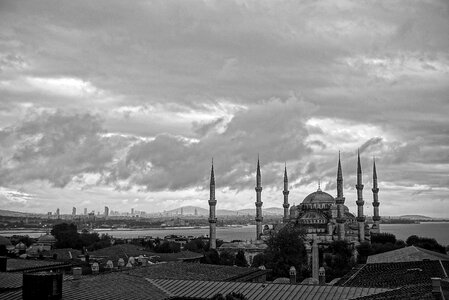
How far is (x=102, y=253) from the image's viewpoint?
197 feet

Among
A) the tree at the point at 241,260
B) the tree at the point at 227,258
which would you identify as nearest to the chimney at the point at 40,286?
the tree at the point at 227,258

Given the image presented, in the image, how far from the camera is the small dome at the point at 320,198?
305 feet

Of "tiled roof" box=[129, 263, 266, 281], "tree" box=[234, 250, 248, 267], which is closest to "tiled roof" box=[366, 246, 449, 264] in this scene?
"tiled roof" box=[129, 263, 266, 281]

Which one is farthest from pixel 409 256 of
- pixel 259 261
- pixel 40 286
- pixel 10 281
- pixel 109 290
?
pixel 40 286

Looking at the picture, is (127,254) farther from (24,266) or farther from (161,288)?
(161,288)

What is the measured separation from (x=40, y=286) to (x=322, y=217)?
2875 inches

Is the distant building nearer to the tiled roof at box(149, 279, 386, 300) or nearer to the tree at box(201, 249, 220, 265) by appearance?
the tree at box(201, 249, 220, 265)

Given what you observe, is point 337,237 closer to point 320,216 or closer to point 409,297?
point 320,216

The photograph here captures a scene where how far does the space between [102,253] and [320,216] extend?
39.3 metres

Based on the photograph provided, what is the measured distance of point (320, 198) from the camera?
93.4m

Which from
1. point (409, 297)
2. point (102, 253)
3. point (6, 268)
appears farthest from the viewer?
point (102, 253)

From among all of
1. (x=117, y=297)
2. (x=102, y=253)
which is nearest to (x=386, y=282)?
(x=117, y=297)

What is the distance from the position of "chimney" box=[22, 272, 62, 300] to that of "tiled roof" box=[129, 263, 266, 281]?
10.5 meters

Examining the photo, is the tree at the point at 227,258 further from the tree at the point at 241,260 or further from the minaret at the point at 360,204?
the minaret at the point at 360,204
